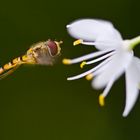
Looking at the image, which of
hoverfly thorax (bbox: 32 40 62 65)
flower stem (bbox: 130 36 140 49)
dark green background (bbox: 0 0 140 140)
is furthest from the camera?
dark green background (bbox: 0 0 140 140)

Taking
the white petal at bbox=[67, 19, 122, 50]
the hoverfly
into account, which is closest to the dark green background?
the hoverfly

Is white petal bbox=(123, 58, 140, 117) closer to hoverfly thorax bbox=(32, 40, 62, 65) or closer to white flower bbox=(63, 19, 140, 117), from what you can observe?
white flower bbox=(63, 19, 140, 117)

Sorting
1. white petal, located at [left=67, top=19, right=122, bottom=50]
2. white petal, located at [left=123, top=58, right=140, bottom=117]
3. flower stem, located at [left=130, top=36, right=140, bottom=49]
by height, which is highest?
white petal, located at [left=67, top=19, right=122, bottom=50]

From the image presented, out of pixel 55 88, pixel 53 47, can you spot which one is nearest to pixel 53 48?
pixel 53 47

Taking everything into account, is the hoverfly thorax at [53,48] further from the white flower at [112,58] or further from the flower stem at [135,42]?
the flower stem at [135,42]

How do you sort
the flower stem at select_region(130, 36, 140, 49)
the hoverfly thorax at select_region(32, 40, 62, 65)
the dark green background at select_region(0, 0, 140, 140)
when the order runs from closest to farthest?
the flower stem at select_region(130, 36, 140, 49) → the hoverfly thorax at select_region(32, 40, 62, 65) → the dark green background at select_region(0, 0, 140, 140)

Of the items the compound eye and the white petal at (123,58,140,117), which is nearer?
the white petal at (123,58,140,117)

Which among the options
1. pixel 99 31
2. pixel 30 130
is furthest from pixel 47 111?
pixel 99 31
